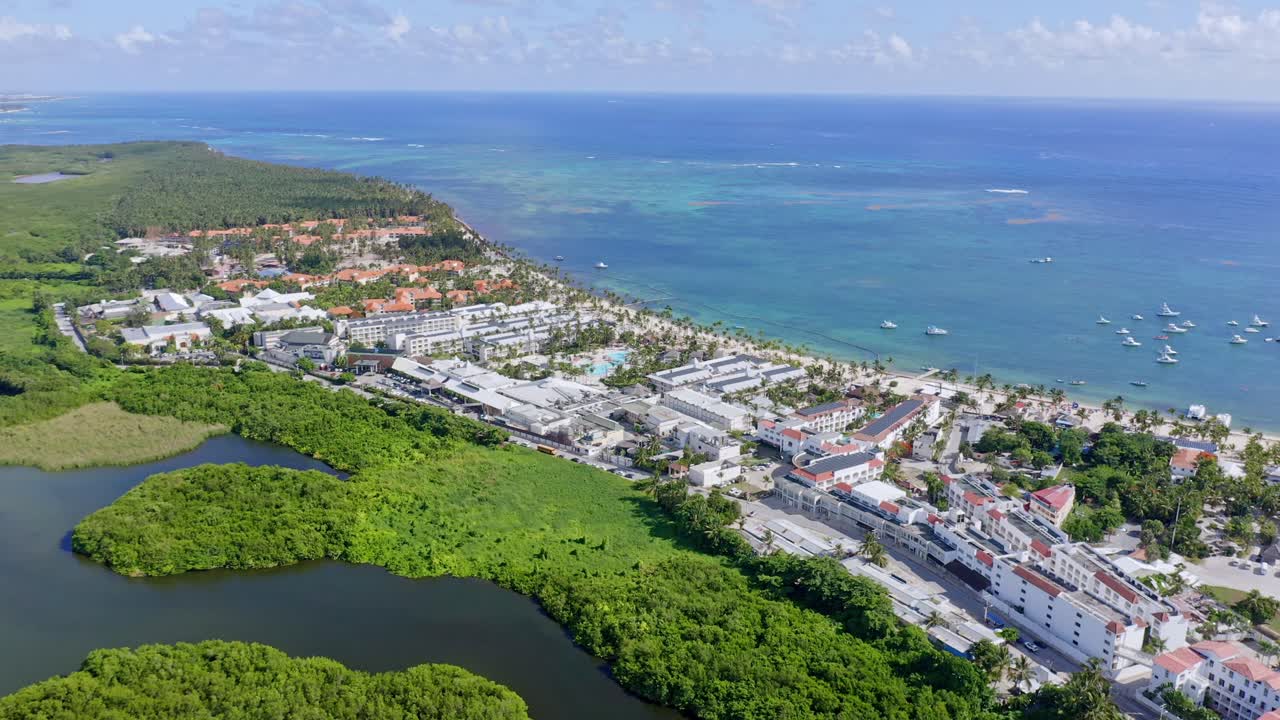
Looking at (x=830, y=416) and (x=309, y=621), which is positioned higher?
(x=830, y=416)

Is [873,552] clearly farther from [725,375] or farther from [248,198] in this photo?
[248,198]

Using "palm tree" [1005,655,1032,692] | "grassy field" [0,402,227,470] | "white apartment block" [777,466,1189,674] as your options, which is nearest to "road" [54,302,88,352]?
"grassy field" [0,402,227,470]

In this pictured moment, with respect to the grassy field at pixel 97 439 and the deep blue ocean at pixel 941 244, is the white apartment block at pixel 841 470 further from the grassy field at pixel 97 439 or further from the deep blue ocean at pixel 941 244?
the grassy field at pixel 97 439

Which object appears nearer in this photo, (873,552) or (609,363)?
(873,552)

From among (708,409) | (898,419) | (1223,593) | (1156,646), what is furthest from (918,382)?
(1156,646)

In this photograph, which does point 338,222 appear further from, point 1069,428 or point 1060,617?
point 1060,617

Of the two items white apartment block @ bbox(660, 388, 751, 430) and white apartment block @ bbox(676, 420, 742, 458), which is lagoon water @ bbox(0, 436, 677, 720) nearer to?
white apartment block @ bbox(676, 420, 742, 458)
